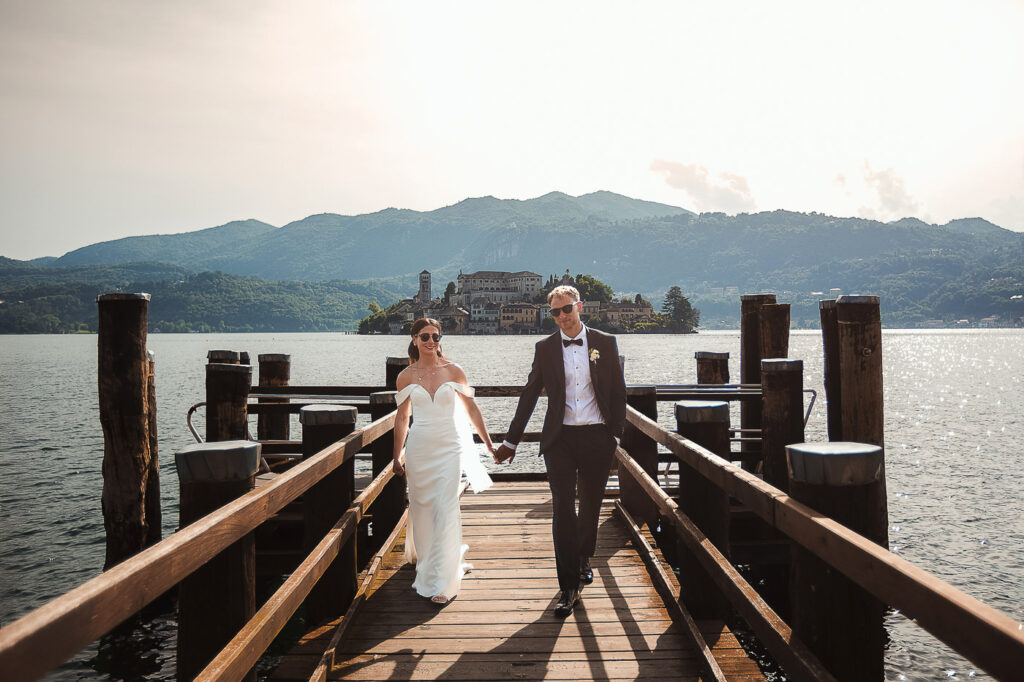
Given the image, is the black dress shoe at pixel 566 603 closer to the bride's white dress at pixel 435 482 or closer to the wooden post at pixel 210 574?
the bride's white dress at pixel 435 482

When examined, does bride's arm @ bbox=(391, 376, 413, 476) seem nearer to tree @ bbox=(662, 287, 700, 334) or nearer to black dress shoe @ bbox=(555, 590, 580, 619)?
black dress shoe @ bbox=(555, 590, 580, 619)

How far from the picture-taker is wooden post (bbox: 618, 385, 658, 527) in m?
7.11

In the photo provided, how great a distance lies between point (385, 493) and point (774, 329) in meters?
7.92

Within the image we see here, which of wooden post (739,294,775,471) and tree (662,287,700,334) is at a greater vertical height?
tree (662,287,700,334)

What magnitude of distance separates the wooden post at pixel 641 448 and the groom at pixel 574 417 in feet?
5.68

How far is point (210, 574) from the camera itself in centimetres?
290

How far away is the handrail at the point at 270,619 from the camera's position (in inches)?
106

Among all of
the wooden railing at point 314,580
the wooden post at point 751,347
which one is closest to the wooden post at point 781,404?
the wooden railing at point 314,580

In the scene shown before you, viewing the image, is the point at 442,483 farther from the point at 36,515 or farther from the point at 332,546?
the point at 36,515

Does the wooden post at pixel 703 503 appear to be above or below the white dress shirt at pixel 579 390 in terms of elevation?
below

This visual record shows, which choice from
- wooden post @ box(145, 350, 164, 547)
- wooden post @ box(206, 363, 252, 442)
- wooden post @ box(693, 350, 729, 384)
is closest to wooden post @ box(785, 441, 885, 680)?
wooden post @ box(206, 363, 252, 442)

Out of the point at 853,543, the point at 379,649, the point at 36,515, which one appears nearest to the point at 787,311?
the point at 379,649

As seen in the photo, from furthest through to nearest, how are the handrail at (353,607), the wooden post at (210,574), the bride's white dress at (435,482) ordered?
the bride's white dress at (435,482) → the handrail at (353,607) → the wooden post at (210,574)

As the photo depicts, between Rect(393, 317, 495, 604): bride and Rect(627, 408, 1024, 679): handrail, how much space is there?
3010 mm
